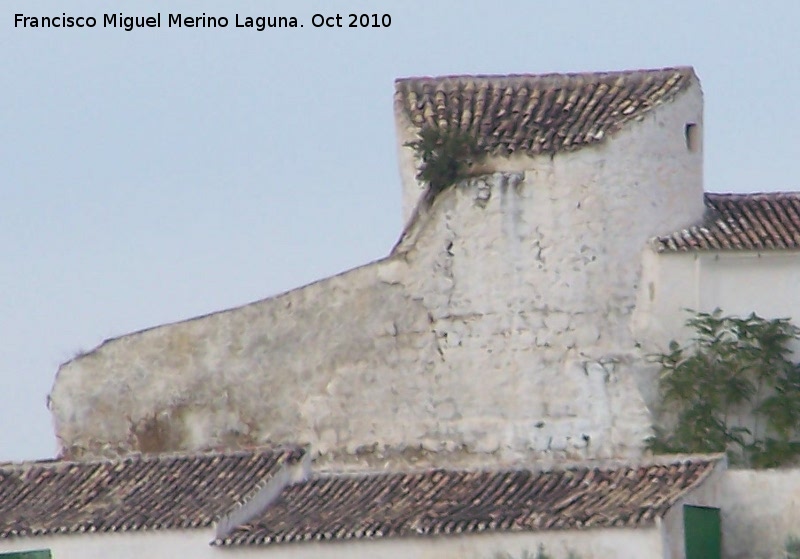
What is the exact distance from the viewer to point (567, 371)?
3931cm

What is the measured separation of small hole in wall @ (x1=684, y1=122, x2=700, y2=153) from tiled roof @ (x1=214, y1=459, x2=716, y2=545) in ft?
22.7

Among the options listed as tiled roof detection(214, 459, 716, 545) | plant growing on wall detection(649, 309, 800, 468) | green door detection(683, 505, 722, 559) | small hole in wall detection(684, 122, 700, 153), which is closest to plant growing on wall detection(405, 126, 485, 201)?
small hole in wall detection(684, 122, 700, 153)

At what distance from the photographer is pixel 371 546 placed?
33.4 m

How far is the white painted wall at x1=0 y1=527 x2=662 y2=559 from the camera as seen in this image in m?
32.2

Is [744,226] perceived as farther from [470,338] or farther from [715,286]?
[470,338]

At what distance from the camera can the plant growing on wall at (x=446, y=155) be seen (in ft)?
128

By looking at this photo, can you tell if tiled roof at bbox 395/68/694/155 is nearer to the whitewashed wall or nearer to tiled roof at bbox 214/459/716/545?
the whitewashed wall

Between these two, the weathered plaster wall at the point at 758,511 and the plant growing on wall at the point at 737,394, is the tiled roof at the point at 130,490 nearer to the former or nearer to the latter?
the weathered plaster wall at the point at 758,511

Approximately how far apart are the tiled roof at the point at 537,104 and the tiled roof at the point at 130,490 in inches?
233

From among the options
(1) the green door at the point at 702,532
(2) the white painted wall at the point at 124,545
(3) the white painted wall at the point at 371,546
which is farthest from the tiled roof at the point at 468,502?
(2) the white painted wall at the point at 124,545

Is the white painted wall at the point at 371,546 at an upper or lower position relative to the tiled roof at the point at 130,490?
lower

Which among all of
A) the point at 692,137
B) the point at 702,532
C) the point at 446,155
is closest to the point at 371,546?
the point at 702,532

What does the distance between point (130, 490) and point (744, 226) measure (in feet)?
30.1

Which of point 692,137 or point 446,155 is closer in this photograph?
point 446,155
